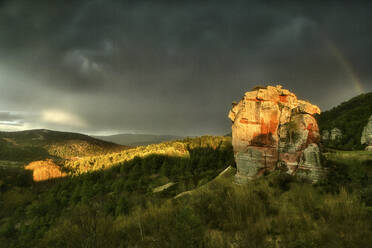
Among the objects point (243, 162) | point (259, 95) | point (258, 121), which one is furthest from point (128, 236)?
point (259, 95)

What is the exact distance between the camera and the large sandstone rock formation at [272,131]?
23516mm

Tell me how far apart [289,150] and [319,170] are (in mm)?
3874

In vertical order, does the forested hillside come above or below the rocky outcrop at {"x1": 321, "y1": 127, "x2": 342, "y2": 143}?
below

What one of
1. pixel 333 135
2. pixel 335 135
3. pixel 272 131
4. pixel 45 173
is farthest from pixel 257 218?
pixel 45 173

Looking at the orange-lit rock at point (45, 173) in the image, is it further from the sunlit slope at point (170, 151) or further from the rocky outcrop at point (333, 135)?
the rocky outcrop at point (333, 135)

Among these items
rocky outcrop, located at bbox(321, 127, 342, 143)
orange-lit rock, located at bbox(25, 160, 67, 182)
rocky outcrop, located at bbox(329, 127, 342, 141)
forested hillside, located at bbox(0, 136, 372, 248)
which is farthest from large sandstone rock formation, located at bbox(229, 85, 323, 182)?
orange-lit rock, located at bbox(25, 160, 67, 182)

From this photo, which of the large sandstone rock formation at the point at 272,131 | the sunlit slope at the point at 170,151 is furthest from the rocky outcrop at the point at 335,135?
the large sandstone rock formation at the point at 272,131

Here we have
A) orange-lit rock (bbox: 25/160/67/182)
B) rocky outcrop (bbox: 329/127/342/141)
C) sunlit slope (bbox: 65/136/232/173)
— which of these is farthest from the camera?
orange-lit rock (bbox: 25/160/67/182)

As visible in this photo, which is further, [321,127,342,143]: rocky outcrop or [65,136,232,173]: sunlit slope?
[65,136,232,173]: sunlit slope

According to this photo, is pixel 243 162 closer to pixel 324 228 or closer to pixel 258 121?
pixel 258 121

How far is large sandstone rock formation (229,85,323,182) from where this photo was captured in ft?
77.2

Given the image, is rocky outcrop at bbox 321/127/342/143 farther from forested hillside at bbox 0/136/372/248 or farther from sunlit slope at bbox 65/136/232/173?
forested hillside at bbox 0/136/372/248

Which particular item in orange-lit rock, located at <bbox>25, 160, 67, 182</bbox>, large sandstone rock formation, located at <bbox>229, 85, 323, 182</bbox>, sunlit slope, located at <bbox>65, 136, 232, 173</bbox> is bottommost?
orange-lit rock, located at <bbox>25, 160, 67, 182</bbox>

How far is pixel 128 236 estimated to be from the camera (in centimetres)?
1446
